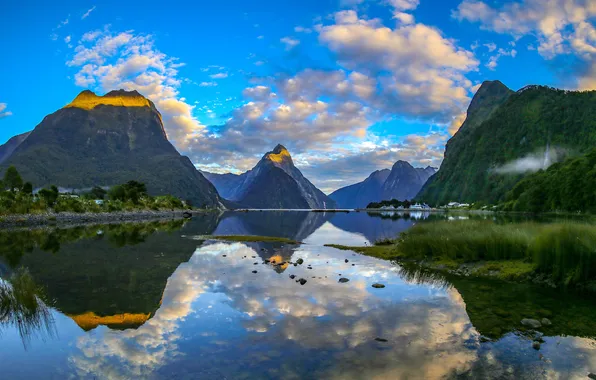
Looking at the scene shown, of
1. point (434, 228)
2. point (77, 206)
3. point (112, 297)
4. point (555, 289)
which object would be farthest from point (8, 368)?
point (77, 206)

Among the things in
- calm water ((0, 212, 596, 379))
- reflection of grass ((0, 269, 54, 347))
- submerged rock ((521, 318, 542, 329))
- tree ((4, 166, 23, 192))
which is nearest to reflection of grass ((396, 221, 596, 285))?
calm water ((0, 212, 596, 379))

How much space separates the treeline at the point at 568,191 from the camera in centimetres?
9888

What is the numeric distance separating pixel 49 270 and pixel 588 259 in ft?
112

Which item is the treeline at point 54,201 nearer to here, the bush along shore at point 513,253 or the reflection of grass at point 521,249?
the bush along shore at point 513,253

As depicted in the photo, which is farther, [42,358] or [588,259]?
[588,259]

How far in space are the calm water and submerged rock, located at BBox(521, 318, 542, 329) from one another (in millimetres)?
357

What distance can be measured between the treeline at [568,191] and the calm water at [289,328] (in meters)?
98.1

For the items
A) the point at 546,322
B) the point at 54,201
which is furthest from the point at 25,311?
the point at 54,201

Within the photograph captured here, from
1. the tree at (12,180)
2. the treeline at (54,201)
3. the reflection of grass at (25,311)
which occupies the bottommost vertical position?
the reflection of grass at (25,311)

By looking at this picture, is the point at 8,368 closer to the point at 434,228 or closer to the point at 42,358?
the point at 42,358

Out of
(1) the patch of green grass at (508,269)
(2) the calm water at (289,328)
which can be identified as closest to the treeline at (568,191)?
(1) the patch of green grass at (508,269)

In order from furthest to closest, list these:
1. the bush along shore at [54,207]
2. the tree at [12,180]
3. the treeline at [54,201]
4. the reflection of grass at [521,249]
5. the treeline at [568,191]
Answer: the tree at [12,180], the treeline at [568,191], the treeline at [54,201], the bush along shore at [54,207], the reflection of grass at [521,249]

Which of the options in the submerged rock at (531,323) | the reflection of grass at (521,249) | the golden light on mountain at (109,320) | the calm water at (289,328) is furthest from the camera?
the reflection of grass at (521,249)

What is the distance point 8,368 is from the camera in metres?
10.7
